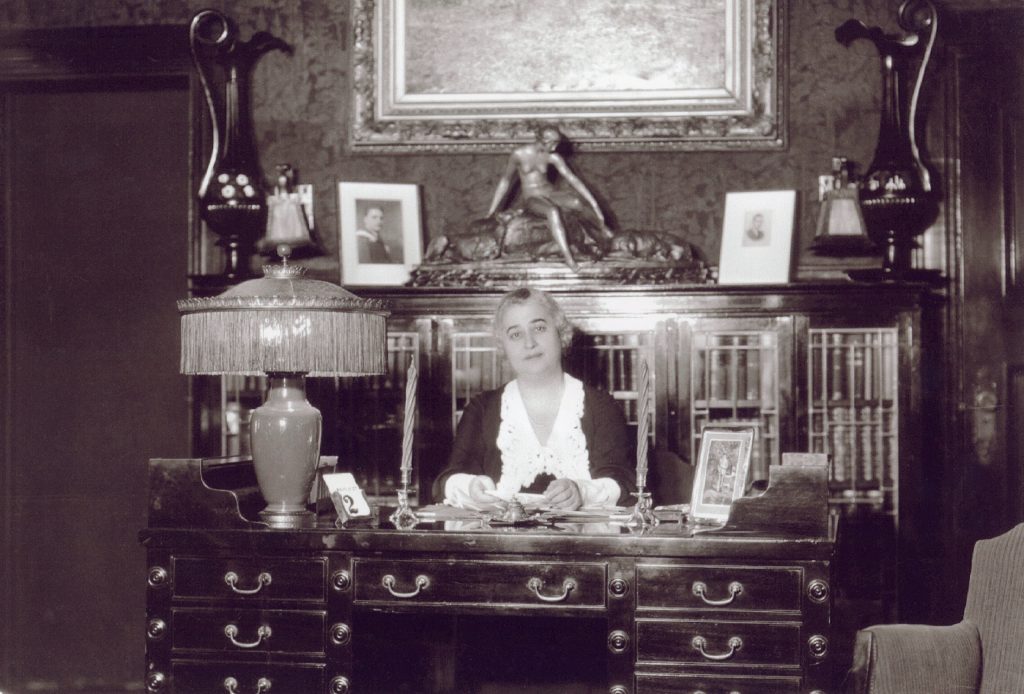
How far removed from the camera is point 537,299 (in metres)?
3.92

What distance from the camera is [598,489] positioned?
3596mm

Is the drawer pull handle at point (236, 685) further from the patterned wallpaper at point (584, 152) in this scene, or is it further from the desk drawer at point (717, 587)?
the patterned wallpaper at point (584, 152)

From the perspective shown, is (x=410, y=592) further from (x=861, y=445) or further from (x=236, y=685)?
(x=861, y=445)

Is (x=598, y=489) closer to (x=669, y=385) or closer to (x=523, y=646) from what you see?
(x=523, y=646)

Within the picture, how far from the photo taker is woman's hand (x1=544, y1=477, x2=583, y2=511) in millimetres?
3318

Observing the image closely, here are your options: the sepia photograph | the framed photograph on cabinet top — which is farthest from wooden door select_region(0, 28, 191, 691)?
the framed photograph on cabinet top

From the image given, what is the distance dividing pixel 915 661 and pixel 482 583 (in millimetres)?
1022

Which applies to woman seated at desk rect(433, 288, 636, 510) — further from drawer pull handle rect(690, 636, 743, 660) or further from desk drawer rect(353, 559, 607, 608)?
drawer pull handle rect(690, 636, 743, 660)

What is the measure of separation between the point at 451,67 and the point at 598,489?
2392 millimetres

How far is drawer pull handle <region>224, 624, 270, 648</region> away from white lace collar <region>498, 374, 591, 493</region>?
1.09 metres

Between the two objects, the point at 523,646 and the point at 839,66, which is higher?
the point at 839,66

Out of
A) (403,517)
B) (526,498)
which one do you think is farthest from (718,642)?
(403,517)

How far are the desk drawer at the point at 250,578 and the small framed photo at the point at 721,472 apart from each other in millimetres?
1006

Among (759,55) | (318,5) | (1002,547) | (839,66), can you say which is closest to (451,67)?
(318,5)
